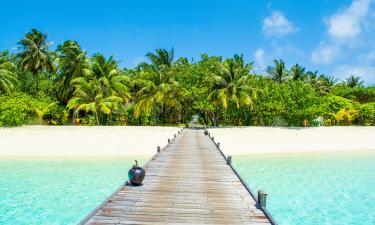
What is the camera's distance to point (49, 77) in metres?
58.7

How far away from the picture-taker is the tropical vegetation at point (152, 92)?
39.4 m

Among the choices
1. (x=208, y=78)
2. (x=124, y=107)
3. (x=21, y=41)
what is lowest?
(x=124, y=107)

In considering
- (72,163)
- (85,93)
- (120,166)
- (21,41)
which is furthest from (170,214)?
(21,41)

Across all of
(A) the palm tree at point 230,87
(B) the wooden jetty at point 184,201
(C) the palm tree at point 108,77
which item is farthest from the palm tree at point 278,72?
(B) the wooden jetty at point 184,201

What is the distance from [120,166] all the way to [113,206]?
475 inches

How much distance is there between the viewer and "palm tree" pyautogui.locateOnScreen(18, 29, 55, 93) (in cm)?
4791

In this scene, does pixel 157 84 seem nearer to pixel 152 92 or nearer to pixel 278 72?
pixel 152 92

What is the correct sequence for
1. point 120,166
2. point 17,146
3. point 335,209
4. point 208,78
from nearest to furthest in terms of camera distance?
point 335,209 → point 120,166 → point 17,146 → point 208,78

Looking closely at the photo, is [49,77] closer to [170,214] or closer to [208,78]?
[208,78]

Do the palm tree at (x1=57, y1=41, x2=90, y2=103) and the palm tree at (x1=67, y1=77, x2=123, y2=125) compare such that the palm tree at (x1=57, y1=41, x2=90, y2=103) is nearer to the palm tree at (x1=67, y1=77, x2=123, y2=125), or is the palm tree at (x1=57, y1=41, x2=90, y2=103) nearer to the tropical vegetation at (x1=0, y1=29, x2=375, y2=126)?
the tropical vegetation at (x1=0, y1=29, x2=375, y2=126)

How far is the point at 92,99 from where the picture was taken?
39062mm

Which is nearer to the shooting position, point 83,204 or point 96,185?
point 83,204

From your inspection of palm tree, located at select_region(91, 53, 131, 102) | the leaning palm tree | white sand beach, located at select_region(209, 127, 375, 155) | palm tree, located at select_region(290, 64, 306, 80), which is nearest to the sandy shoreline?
white sand beach, located at select_region(209, 127, 375, 155)

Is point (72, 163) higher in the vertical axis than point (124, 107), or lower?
lower
